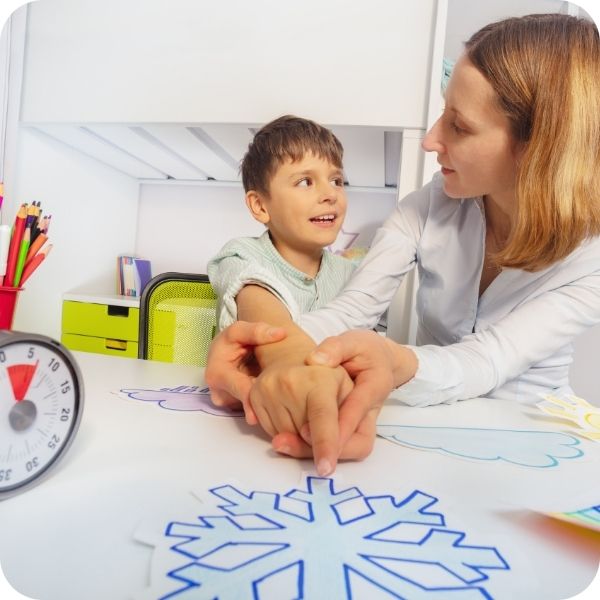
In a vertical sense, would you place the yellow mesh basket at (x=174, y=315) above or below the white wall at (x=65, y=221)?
A: below

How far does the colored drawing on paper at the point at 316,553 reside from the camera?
0.43ft

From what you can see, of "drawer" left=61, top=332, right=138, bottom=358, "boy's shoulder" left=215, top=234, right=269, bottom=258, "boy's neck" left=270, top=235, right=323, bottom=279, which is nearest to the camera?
"boy's shoulder" left=215, top=234, right=269, bottom=258

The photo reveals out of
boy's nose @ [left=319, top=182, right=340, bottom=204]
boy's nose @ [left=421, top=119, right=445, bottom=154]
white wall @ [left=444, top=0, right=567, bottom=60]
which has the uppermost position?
white wall @ [left=444, top=0, right=567, bottom=60]

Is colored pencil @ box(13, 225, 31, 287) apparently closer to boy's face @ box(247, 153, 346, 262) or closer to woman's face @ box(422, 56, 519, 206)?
boy's face @ box(247, 153, 346, 262)

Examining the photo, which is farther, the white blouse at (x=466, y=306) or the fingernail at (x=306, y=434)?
the white blouse at (x=466, y=306)

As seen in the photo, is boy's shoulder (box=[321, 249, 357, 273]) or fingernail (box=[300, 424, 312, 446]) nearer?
fingernail (box=[300, 424, 312, 446])

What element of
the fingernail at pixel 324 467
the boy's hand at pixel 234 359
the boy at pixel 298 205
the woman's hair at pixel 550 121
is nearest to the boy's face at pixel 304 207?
the boy at pixel 298 205

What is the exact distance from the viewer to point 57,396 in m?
0.19

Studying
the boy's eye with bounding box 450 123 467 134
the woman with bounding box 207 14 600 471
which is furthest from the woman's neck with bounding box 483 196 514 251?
the boy's eye with bounding box 450 123 467 134

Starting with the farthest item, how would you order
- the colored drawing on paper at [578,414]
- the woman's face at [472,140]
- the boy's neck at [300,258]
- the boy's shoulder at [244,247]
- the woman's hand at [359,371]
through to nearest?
the boy's neck at [300,258]
the boy's shoulder at [244,247]
the woman's face at [472,140]
the colored drawing on paper at [578,414]
the woman's hand at [359,371]

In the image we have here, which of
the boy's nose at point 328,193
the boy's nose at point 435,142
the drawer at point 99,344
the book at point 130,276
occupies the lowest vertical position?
the drawer at point 99,344

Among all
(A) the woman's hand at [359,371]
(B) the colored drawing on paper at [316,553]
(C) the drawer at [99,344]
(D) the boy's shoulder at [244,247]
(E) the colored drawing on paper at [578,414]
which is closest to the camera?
(B) the colored drawing on paper at [316,553]

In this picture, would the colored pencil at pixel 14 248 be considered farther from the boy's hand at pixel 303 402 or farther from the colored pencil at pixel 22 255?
the boy's hand at pixel 303 402

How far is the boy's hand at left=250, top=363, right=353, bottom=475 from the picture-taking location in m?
0.21
